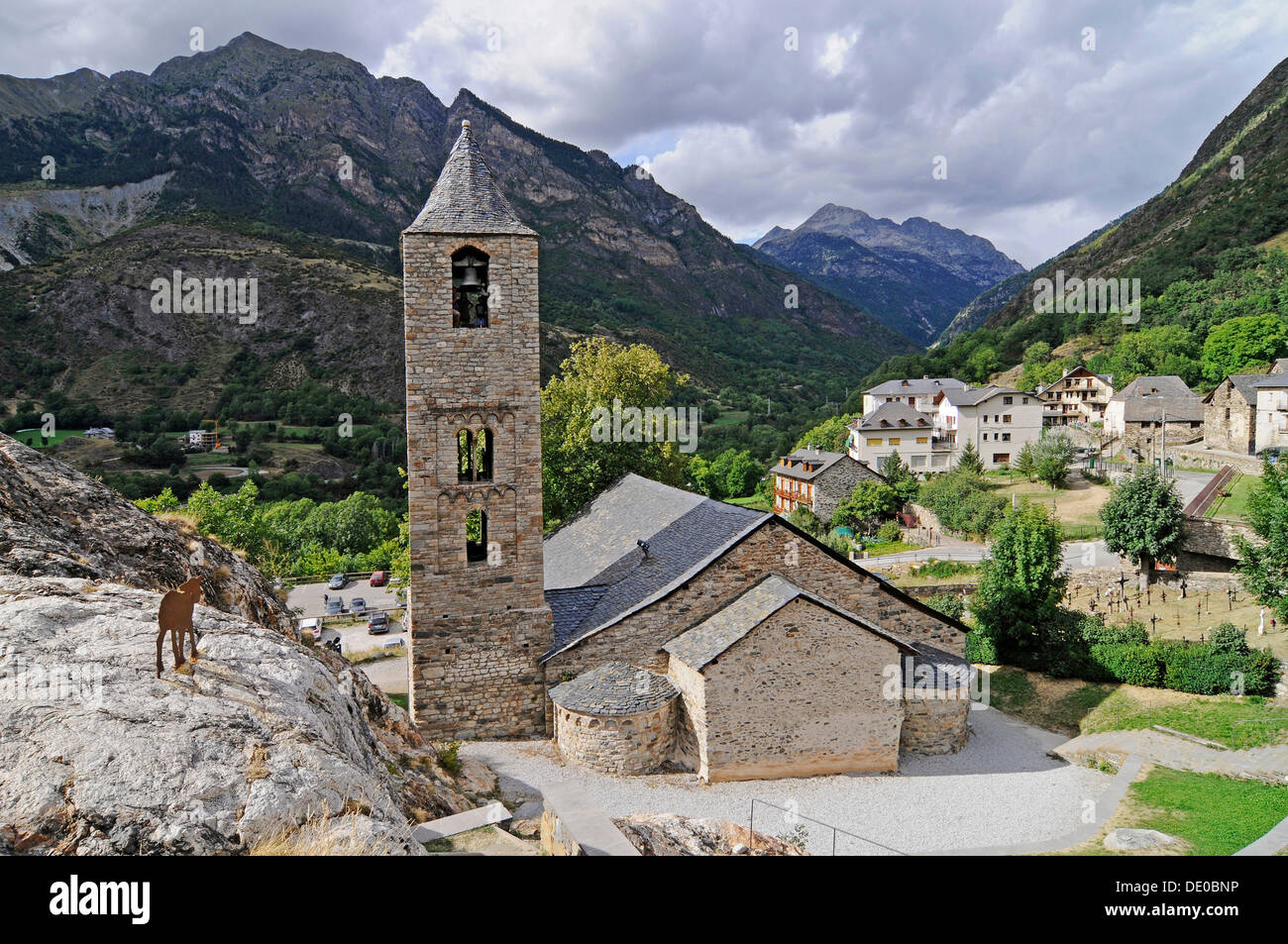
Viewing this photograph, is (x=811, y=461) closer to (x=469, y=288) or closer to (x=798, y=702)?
(x=798, y=702)

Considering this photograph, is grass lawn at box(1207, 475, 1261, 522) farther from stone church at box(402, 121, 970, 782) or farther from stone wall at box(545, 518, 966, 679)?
stone church at box(402, 121, 970, 782)

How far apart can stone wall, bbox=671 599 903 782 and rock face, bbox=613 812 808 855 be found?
8.23m

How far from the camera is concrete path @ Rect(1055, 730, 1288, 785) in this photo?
1858cm

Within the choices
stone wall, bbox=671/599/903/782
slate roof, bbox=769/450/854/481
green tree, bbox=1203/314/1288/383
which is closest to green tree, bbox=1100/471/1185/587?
stone wall, bbox=671/599/903/782

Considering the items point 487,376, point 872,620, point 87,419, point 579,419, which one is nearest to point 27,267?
point 87,419

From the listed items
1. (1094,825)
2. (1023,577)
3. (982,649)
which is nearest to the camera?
(1094,825)

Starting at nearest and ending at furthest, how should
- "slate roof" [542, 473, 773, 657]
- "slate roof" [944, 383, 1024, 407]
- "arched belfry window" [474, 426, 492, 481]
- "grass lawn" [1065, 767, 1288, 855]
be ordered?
"grass lawn" [1065, 767, 1288, 855], "arched belfry window" [474, 426, 492, 481], "slate roof" [542, 473, 773, 657], "slate roof" [944, 383, 1024, 407]

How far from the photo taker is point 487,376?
60.4ft

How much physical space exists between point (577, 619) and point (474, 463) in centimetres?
521

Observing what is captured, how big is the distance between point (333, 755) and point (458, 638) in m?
12.7

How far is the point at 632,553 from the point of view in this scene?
22656 mm

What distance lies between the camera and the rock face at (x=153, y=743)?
4.66m

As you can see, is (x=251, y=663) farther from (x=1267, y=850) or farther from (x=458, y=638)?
(x=1267, y=850)

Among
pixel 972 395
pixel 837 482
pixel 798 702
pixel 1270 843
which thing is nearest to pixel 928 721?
pixel 798 702
